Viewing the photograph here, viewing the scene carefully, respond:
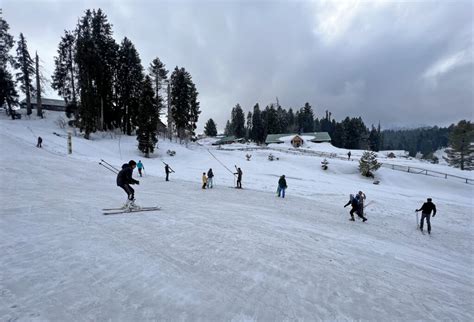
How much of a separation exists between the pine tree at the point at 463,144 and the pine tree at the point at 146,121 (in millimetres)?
62889

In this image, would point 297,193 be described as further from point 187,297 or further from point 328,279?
point 187,297

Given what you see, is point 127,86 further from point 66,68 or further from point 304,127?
point 304,127

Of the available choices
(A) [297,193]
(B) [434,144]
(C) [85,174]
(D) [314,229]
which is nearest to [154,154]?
(C) [85,174]

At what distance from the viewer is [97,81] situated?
36625 mm

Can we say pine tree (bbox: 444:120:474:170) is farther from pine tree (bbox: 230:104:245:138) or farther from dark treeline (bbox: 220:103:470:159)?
pine tree (bbox: 230:104:245:138)

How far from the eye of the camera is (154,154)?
116 ft

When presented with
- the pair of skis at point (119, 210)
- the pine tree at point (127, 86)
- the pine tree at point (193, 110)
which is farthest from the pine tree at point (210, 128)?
the pair of skis at point (119, 210)

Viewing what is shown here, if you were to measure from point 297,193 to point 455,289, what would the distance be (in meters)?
12.7

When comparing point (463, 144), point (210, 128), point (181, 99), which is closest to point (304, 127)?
point (210, 128)

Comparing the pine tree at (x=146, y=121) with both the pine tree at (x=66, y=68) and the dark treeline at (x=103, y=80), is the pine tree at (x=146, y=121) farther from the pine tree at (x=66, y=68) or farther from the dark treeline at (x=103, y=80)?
the pine tree at (x=66, y=68)

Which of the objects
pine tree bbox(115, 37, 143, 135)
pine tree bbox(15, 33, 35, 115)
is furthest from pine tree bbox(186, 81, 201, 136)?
pine tree bbox(15, 33, 35, 115)

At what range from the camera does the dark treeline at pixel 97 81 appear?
34625 mm

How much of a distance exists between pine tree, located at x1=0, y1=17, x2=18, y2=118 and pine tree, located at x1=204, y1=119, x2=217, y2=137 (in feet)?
240

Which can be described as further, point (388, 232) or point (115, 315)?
point (388, 232)
